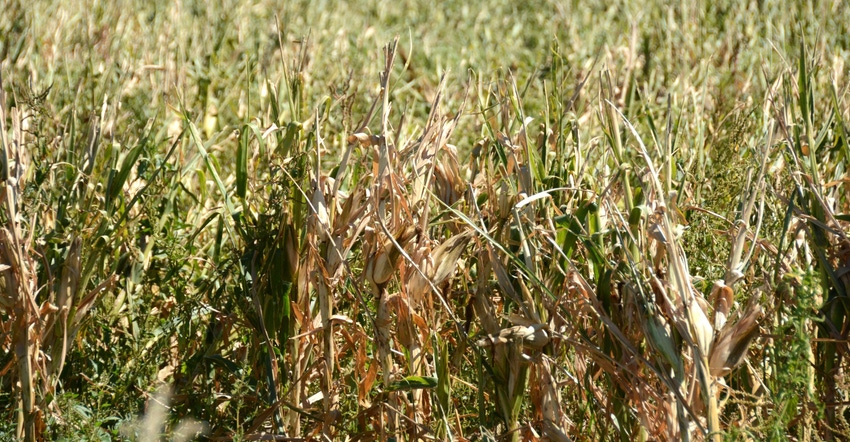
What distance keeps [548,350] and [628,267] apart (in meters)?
0.27

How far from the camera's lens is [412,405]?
186 cm

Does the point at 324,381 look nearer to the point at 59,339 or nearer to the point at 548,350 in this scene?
the point at 548,350

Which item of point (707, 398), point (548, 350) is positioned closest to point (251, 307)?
point (548, 350)

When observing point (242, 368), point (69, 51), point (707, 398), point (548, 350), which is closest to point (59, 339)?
point (242, 368)

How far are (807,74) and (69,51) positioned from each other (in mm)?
3794

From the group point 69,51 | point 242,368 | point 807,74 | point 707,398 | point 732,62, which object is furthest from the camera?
point 732,62

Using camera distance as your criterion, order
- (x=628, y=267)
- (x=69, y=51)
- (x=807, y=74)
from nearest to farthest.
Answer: (x=628, y=267), (x=807, y=74), (x=69, y=51)

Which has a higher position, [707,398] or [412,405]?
[707,398]

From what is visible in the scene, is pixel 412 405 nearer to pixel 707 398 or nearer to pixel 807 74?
pixel 707 398

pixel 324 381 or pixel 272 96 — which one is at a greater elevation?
pixel 272 96

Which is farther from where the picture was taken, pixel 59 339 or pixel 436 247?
pixel 59 339

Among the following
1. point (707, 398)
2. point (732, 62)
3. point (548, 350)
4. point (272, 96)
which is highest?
point (272, 96)

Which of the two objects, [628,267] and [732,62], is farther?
[732,62]

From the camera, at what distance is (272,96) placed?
1878 millimetres
